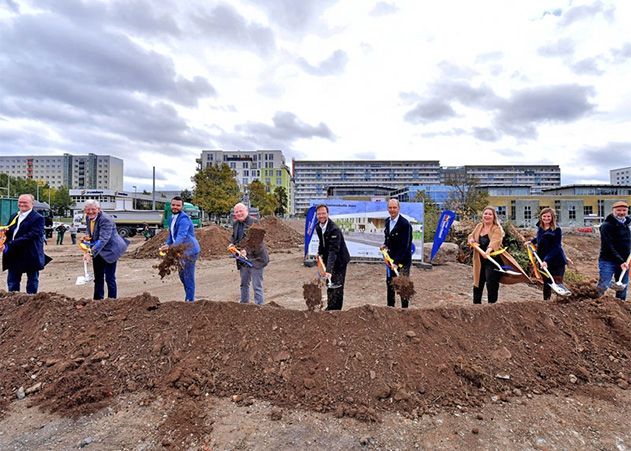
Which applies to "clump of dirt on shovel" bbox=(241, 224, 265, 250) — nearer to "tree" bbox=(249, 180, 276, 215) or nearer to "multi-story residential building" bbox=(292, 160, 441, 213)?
"tree" bbox=(249, 180, 276, 215)

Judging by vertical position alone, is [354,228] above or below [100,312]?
above

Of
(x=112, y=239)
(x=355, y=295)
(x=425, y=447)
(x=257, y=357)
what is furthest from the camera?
(x=355, y=295)

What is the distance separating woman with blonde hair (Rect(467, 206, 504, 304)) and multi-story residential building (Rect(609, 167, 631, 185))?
7794 inches

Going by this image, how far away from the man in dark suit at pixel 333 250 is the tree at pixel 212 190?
3200cm

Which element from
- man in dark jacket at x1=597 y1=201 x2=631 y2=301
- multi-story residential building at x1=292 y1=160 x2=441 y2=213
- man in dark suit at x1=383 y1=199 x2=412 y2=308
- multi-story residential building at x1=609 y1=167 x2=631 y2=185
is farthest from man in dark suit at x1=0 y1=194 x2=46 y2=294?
multi-story residential building at x1=609 y1=167 x2=631 y2=185

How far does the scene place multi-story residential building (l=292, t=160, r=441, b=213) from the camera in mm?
151125

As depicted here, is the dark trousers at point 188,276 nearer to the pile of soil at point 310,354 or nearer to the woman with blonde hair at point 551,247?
the pile of soil at point 310,354

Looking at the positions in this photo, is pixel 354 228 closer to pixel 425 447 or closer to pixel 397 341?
pixel 397 341

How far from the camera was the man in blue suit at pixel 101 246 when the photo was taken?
16.9 feet

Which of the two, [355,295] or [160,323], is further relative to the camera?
[355,295]

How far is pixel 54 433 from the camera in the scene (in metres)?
2.74

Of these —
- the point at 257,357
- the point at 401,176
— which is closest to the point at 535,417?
the point at 257,357

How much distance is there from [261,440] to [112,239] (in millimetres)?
3864

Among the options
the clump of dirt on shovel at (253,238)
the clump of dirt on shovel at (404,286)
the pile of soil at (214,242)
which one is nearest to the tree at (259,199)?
the pile of soil at (214,242)
